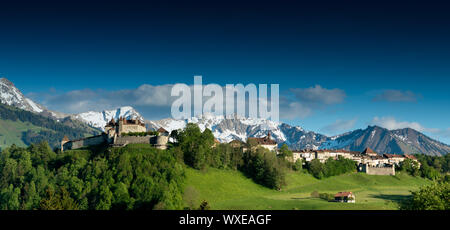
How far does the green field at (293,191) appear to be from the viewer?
367 feet

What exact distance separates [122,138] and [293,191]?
6690 cm

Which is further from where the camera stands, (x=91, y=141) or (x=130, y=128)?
(x=130, y=128)

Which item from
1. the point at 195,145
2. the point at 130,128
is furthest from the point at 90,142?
the point at 195,145

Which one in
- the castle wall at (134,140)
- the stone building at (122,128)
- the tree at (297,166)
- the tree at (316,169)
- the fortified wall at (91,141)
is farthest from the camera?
the tree at (316,169)

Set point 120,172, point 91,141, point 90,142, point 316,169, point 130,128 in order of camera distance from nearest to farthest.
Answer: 1. point 120,172
2. point 90,142
3. point 91,141
4. point 130,128
5. point 316,169

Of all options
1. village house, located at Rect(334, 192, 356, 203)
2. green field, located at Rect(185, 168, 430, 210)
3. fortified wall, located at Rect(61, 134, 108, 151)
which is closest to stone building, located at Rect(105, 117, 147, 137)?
fortified wall, located at Rect(61, 134, 108, 151)

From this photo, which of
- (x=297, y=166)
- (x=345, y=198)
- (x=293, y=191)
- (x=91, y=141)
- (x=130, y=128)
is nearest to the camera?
(x=345, y=198)

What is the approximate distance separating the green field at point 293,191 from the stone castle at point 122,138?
14994mm

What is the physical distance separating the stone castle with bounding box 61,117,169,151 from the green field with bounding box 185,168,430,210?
14994 millimetres

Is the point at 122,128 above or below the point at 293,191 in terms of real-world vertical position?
above

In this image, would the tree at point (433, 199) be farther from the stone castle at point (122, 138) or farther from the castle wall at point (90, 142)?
the castle wall at point (90, 142)

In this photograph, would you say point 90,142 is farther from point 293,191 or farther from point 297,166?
point 297,166

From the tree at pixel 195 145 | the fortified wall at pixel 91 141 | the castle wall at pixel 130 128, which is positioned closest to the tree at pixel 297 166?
the tree at pixel 195 145

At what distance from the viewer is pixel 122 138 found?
134375 millimetres
